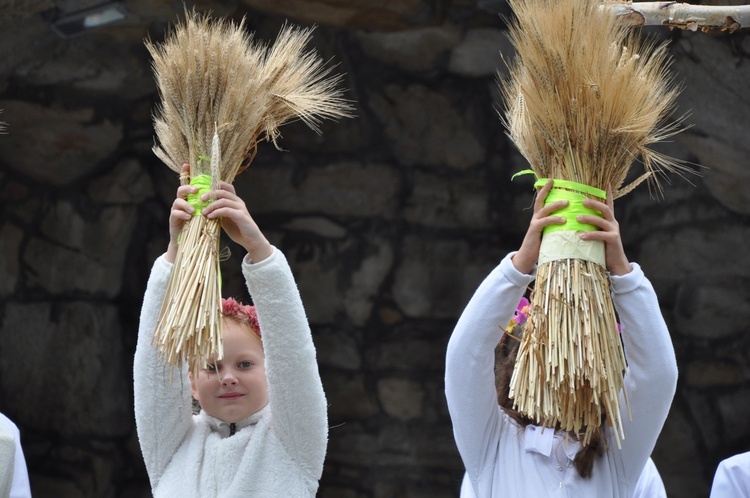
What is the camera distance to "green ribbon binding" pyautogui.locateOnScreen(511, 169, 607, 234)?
86.1 inches

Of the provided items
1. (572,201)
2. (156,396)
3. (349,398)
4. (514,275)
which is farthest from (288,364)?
(349,398)

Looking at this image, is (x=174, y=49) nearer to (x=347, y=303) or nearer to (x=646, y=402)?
(x=646, y=402)

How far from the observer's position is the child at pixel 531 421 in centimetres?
221

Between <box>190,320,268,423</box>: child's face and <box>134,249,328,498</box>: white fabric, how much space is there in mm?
27

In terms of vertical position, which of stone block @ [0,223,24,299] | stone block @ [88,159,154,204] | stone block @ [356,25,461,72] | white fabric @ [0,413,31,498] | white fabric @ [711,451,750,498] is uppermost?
stone block @ [356,25,461,72]

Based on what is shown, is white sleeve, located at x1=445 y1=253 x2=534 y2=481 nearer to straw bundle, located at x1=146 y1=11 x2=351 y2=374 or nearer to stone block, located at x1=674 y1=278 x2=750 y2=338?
straw bundle, located at x1=146 y1=11 x2=351 y2=374

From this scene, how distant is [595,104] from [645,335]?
44 cm

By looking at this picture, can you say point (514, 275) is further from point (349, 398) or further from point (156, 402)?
point (349, 398)

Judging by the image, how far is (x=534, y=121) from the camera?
2271mm

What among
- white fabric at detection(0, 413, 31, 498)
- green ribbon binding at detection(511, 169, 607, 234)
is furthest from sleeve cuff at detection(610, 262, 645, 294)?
white fabric at detection(0, 413, 31, 498)

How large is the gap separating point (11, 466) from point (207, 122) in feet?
2.80

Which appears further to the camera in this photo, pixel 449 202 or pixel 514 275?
pixel 449 202

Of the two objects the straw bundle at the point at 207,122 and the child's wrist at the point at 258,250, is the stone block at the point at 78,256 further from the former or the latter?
the child's wrist at the point at 258,250

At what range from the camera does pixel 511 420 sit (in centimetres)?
241
